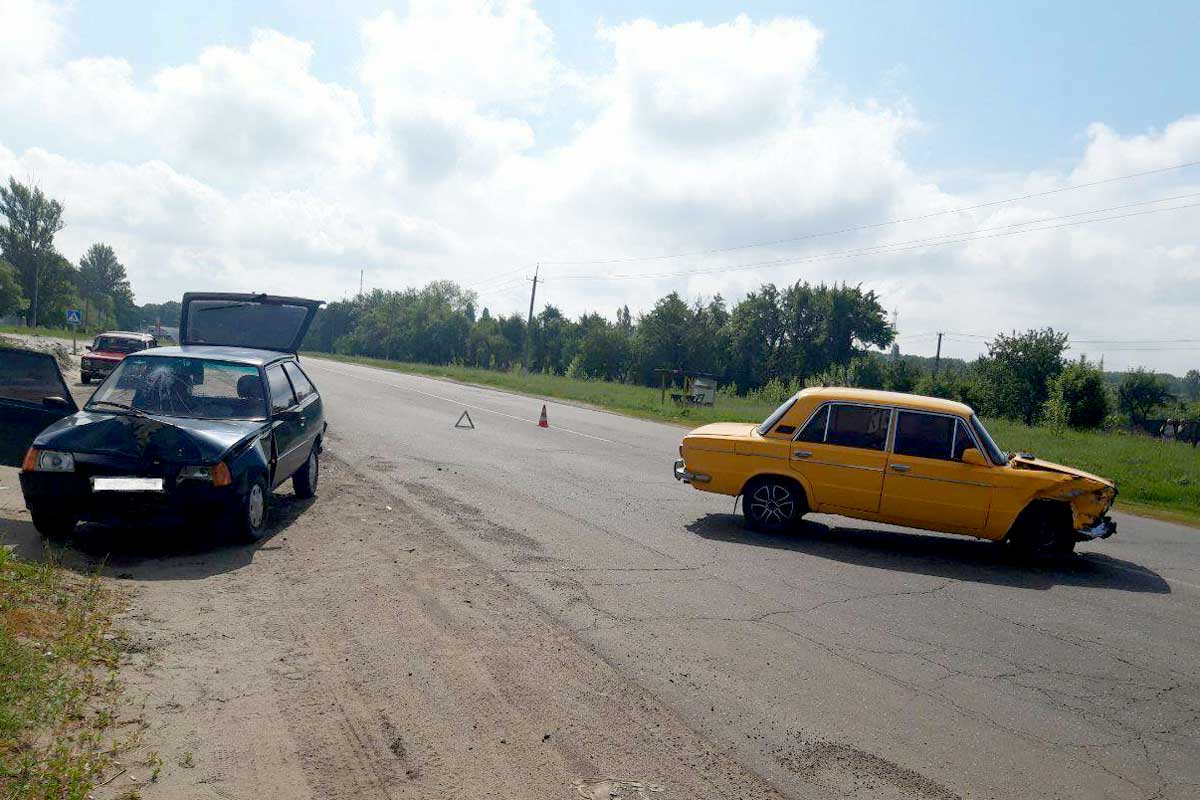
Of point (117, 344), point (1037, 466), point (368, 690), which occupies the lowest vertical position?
point (368, 690)

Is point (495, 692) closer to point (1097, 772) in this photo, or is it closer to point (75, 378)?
point (1097, 772)

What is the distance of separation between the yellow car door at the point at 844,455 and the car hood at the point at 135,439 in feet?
19.1

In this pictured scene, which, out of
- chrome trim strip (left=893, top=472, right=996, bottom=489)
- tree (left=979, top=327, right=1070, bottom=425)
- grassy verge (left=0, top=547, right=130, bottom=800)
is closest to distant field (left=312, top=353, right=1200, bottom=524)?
chrome trim strip (left=893, top=472, right=996, bottom=489)

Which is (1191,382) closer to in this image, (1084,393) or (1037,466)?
(1084,393)

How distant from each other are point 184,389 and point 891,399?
7332 millimetres

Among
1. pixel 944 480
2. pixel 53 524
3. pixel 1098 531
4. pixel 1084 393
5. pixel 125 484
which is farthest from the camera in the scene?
pixel 1084 393

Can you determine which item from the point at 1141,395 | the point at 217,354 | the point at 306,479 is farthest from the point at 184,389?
the point at 1141,395

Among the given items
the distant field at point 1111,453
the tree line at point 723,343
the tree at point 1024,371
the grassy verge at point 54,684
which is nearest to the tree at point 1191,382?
the tree line at point 723,343

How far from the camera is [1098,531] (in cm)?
849

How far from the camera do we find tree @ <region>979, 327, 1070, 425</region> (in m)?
66.5

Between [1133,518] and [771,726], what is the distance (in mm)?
12386

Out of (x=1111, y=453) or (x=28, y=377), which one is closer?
(x=28, y=377)

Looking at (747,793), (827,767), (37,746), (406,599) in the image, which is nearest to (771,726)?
(827,767)

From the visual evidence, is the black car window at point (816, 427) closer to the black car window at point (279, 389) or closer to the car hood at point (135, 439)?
the black car window at point (279, 389)
